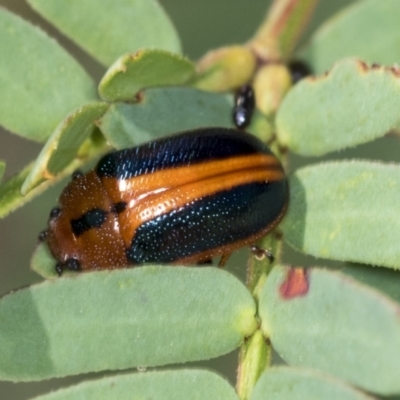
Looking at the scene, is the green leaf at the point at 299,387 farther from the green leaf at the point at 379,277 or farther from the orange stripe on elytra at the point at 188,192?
the orange stripe on elytra at the point at 188,192

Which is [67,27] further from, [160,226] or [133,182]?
[160,226]

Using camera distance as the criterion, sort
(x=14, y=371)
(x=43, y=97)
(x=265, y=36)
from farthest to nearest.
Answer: (x=265, y=36) → (x=43, y=97) → (x=14, y=371)

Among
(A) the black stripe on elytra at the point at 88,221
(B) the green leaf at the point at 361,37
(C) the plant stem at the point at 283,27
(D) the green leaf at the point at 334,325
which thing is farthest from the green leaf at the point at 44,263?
(B) the green leaf at the point at 361,37

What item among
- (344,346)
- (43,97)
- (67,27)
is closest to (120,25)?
(67,27)

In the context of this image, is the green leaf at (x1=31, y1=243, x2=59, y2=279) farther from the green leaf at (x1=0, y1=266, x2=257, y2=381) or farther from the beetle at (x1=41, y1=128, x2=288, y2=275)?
the green leaf at (x1=0, y1=266, x2=257, y2=381)

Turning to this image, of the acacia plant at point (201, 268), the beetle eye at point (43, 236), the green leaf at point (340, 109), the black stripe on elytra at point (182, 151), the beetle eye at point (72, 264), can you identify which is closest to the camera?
the acacia plant at point (201, 268)

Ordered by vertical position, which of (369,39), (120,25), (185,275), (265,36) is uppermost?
(120,25)

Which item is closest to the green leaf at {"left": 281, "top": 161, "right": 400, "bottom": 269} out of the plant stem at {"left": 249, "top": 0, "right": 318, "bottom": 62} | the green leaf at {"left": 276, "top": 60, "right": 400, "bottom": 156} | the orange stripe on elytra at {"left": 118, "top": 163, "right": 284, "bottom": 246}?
the green leaf at {"left": 276, "top": 60, "right": 400, "bottom": 156}
